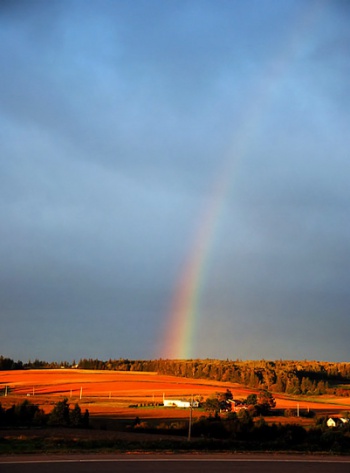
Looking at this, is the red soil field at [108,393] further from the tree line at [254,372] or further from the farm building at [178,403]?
the tree line at [254,372]

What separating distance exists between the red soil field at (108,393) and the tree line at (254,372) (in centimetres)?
2478

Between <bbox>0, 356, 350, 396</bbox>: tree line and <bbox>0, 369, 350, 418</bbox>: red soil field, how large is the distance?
24779 mm

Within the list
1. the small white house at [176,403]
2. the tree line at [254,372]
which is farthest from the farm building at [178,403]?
the tree line at [254,372]

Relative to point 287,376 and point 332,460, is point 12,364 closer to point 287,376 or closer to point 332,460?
point 287,376

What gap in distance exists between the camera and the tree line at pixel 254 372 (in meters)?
113

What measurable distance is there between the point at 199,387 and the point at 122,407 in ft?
98.6

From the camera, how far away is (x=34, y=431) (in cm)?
3756
